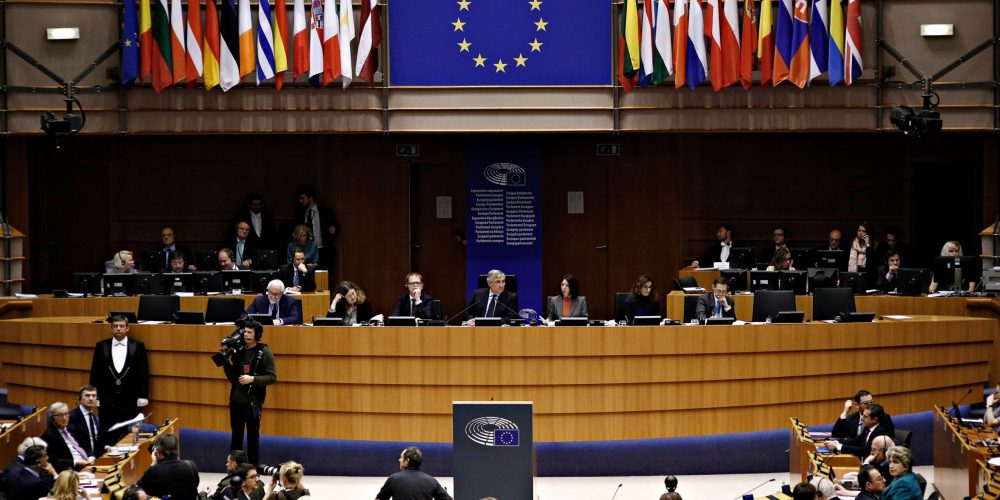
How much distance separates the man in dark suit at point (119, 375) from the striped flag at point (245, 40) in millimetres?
4894

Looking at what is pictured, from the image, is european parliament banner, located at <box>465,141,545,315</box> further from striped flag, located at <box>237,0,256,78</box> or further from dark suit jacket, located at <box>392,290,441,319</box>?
dark suit jacket, located at <box>392,290,441,319</box>

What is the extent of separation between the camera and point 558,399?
41.8 ft

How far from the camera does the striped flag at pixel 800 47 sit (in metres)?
17.0

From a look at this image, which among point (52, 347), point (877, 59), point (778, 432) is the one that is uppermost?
point (877, 59)

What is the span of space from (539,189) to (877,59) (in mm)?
4836

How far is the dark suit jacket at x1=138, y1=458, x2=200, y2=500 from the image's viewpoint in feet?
32.8

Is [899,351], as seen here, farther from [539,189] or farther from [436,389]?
[539,189]

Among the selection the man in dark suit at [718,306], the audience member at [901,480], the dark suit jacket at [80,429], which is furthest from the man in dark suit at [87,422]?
the audience member at [901,480]

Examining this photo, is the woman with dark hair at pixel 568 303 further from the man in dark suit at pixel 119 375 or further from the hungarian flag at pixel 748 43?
the hungarian flag at pixel 748 43

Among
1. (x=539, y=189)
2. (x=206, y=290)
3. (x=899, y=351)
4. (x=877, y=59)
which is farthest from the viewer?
(x=539, y=189)

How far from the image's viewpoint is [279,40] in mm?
17094

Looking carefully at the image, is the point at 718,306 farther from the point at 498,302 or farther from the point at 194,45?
the point at 194,45

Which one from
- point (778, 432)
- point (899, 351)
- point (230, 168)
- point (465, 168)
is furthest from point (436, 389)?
point (230, 168)

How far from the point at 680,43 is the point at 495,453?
786 cm
